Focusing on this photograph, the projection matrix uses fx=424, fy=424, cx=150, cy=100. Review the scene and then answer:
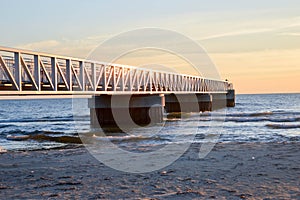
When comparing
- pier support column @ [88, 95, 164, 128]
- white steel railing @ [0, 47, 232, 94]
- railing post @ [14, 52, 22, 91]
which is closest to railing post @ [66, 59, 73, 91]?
white steel railing @ [0, 47, 232, 94]

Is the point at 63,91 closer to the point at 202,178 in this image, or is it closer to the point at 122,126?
the point at 202,178

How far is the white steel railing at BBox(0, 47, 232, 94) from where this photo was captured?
1600 centimetres

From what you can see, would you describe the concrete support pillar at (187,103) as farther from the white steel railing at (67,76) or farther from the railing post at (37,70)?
the railing post at (37,70)

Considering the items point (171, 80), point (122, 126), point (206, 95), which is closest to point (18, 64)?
point (122, 126)

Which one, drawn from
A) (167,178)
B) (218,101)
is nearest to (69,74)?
(167,178)

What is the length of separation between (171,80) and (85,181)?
114ft

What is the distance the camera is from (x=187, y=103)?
59906 millimetres

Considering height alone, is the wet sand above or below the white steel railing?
below

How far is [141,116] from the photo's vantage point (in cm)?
3722

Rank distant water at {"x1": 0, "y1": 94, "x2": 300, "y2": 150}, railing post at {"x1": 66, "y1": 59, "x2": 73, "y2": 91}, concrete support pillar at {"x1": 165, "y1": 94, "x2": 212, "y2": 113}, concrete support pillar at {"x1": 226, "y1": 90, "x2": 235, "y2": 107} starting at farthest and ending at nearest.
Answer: concrete support pillar at {"x1": 226, "y1": 90, "x2": 235, "y2": 107}, concrete support pillar at {"x1": 165, "y1": 94, "x2": 212, "y2": 113}, distant water at {"x1": 0, "y1": 94, "x2": 300, "y2": 150}, railing post at {"x1": 66, "y1": 59, "x2": 73, "y2": 91}

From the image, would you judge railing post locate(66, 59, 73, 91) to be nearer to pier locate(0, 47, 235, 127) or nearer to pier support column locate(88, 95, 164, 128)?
pier locate(0, 47, 235, 127)

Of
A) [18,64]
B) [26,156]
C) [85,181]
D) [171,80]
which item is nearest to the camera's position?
[85,181]

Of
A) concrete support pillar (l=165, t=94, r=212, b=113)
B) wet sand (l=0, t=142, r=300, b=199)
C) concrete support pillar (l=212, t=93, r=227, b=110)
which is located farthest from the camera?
concrete support pillar (l=212, t=93, r=227, b=110)

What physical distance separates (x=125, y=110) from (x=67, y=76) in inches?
640
